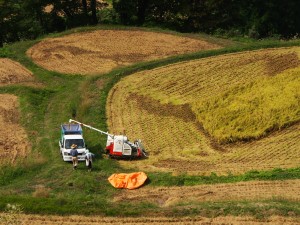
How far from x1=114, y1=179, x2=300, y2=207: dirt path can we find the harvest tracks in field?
2.05m

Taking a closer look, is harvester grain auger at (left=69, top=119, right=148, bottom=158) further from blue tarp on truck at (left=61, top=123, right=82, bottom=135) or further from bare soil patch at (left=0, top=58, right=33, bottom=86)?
bare soil patch at (left=0, top=58, right=33, bottom=86)

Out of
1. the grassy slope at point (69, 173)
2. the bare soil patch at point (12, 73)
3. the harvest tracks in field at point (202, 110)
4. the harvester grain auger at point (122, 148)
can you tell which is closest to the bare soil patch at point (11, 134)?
the grassy slope at point (69, 173)

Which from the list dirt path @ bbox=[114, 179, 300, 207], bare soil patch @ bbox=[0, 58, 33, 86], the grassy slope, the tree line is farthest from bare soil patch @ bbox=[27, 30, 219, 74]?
dirt path @ bbox=[114, 179, 300, 207]

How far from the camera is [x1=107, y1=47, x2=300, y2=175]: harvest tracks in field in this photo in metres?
36.1

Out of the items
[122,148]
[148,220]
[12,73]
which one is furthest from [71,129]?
[12,73]

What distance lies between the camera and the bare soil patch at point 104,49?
53.7 metres

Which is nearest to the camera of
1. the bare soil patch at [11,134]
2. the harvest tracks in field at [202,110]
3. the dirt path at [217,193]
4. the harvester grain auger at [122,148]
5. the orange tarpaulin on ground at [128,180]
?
the dirt path at [217,193]

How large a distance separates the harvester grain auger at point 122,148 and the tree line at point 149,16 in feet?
102

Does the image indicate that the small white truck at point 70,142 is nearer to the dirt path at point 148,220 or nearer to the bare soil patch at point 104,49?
the dirt path at point 148,220

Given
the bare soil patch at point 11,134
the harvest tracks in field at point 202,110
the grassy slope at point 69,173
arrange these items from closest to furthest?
the grassy slope at point 69,173, the harvest tracks in field at point 202,110, the bare soil patch at point 11,134

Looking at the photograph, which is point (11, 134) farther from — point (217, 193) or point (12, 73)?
point (217, 193)

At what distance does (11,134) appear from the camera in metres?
39.5

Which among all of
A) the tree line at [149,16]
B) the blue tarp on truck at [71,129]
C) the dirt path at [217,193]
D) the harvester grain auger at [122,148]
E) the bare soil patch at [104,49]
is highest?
the tree line at [149,16]

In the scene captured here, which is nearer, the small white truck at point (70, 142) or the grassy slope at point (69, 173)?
the grassy slope at point (69, 173)
